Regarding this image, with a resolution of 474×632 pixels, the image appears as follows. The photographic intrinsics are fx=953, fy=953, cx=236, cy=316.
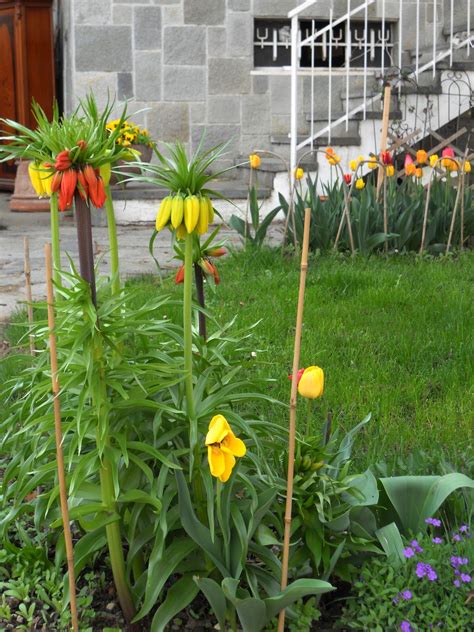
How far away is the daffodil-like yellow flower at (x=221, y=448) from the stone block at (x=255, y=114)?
7.48 m

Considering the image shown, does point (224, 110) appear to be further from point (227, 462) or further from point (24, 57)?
point (227, 462)

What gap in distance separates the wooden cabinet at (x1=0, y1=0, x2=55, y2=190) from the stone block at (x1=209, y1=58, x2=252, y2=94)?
1.82 m

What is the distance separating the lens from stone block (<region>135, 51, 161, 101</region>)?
336 inches

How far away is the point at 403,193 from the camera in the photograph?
214 inches

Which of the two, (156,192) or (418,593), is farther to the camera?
(156,192)

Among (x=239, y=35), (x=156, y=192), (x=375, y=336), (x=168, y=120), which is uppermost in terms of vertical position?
(x=239, y=35)

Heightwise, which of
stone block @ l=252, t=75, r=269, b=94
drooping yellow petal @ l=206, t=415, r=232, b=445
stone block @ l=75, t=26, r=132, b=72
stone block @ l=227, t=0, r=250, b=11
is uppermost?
stone block @ l=227, t=0, r=250, b=11

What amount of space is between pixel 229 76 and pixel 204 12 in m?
0.60

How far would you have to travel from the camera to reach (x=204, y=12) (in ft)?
28.1

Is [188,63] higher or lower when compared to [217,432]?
higher

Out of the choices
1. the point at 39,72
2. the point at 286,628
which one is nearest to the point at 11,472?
the point at 286,628

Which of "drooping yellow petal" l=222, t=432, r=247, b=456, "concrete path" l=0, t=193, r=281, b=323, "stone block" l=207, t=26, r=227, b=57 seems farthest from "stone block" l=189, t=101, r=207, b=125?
"drooping yellow petal" l=222, t=432, r=247, b=456

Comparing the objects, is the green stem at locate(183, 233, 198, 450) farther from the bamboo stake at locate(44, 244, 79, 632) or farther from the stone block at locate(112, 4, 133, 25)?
the stone block at locate(112, 4, 133, 25)

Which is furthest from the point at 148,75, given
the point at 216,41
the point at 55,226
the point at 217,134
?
the point at 55,226
